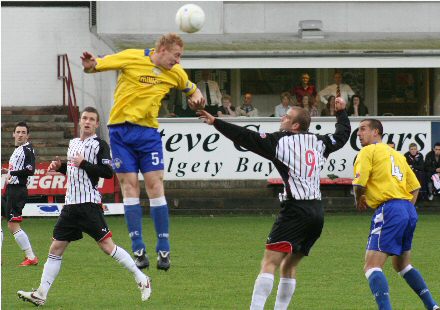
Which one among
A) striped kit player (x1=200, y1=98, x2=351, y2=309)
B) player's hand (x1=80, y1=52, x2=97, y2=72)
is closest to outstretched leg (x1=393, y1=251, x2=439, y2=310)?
striped kit player (x1=200, y1=98, x2=351, y2=309)

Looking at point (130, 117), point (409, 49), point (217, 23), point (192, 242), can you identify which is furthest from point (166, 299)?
point (217, 23)

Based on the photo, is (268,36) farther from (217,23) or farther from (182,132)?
(182,132)

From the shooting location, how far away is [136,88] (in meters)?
11.4

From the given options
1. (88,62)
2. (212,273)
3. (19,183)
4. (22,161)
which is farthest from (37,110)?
(88,62)

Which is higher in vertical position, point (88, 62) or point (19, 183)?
point (88, 62)

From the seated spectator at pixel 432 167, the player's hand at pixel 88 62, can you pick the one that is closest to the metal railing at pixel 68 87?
the seated spectator at pixel 432 167

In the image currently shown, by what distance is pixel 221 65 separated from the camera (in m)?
29.3

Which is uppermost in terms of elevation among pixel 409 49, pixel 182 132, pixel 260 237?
pixel 409 49

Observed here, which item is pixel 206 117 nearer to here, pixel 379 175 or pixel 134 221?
pixel 134 221

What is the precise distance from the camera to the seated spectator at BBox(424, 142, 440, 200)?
2780cm

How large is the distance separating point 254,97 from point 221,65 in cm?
284

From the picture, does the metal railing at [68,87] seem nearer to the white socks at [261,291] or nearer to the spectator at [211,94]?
the spectator at [211,94]

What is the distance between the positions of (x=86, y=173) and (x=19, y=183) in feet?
16.5

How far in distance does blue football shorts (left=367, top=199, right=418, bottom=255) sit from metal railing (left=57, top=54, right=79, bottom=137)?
1973 cm
